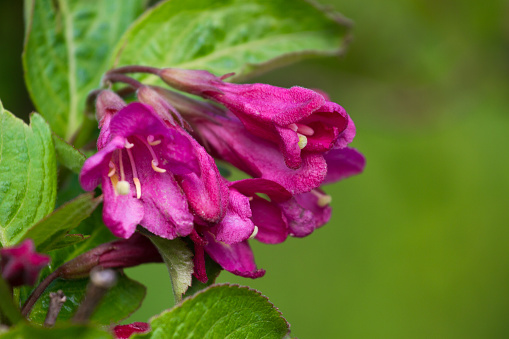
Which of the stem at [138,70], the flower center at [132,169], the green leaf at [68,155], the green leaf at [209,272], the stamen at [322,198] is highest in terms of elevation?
the stem at [138,70]

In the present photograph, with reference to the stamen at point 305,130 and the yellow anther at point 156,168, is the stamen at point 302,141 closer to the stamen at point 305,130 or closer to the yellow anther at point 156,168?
the stamen at point 305,130

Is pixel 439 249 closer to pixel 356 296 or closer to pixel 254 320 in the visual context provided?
pixel 356 296

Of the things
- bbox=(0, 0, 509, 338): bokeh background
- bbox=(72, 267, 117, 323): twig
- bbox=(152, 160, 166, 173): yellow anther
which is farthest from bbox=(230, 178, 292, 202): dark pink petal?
bbox=(0, 0, 509, 338): bokeh background

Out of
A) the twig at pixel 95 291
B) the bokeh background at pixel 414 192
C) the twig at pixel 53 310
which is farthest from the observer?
the bokeh background at pixel 414 192

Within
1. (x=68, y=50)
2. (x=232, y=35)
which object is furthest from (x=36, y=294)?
(x=232, y=35)

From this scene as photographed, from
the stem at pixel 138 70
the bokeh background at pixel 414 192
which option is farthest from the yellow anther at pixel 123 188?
the bokeh background at pixel 414 192

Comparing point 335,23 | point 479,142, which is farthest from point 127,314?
point 479,142

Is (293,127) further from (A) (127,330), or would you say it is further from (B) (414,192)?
(B) (414,192)
